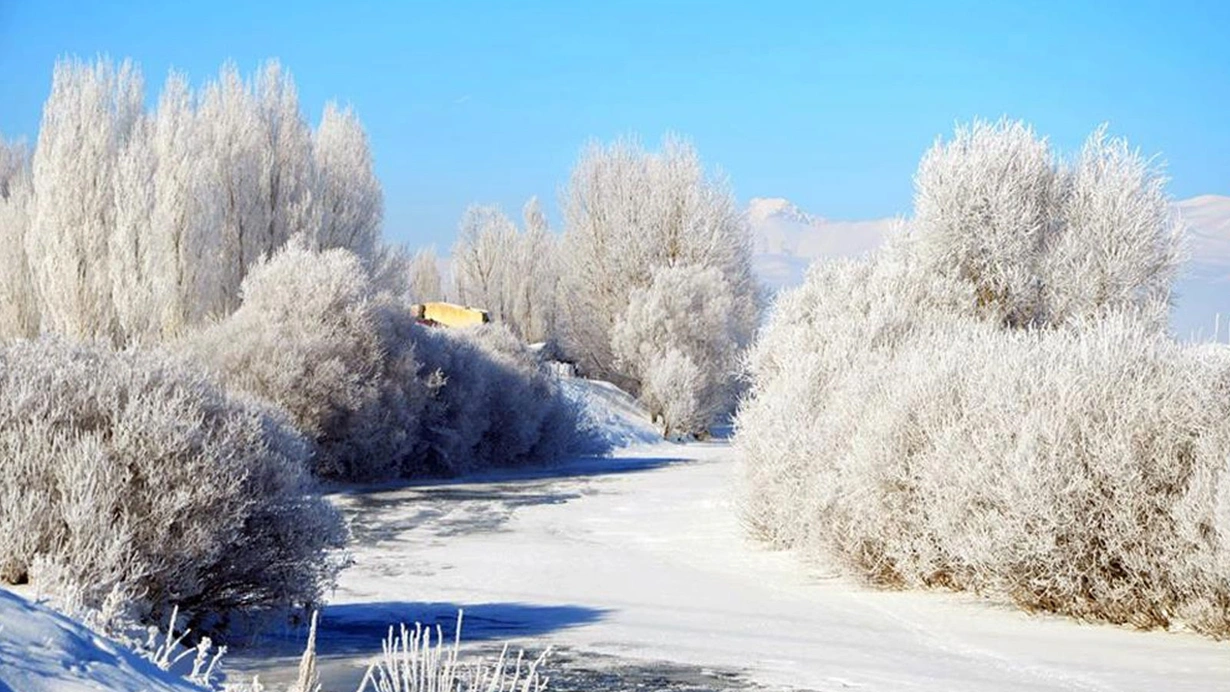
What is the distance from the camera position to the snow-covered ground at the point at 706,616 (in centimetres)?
814

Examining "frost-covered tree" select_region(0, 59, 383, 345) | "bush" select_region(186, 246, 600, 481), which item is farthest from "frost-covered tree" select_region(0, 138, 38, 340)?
"bush" select_region(186, 246, 600, 481)

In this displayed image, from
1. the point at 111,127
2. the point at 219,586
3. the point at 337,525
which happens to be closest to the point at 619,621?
the point at 337,525

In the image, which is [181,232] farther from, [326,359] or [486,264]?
[486,264]

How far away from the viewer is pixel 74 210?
2789 cm

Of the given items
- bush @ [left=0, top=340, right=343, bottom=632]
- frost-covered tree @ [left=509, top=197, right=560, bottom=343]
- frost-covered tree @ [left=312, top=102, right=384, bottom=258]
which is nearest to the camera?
bush @ [left=0, top=340, right=343, bottom=632]

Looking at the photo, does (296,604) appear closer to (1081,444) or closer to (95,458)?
(95,458)

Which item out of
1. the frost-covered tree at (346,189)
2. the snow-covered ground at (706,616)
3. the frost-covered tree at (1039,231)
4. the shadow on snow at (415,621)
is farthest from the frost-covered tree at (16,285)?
the shadow on snow at (415,621)

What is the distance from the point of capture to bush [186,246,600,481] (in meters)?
21.6

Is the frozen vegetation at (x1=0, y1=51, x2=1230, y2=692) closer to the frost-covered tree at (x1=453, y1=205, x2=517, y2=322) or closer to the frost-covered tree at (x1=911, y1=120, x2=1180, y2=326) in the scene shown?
the frost-covered tree at (x1=911, y1=120, x2=1180, y2=326)

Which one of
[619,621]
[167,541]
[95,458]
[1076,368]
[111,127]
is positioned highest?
[111,127]

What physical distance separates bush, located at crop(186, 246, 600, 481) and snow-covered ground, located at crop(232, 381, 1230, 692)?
17.9 feet

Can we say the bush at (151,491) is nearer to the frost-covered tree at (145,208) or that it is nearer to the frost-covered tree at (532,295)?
the frost-covered tree at (145,208)

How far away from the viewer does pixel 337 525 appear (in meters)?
9.48

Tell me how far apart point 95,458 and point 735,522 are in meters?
9.52
